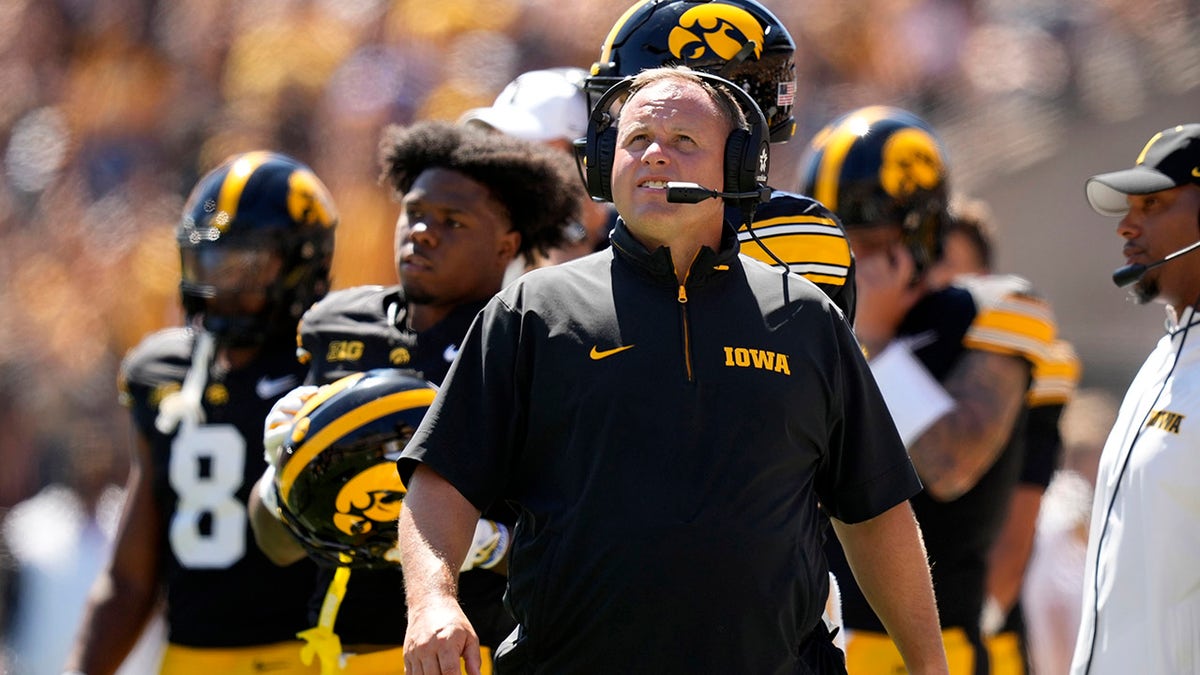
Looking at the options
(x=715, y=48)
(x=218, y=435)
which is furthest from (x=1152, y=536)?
(x=218, y=435)

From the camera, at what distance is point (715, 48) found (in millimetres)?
3570

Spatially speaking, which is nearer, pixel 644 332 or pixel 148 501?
pixel 644 332

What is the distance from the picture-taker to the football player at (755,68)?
10.9 feet

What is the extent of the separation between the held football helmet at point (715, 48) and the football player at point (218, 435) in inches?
63.8

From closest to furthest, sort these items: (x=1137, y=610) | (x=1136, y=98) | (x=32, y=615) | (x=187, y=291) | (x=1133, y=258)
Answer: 1. (x=1137, y=610)
2. (x=1133, y=258)
3. (x=187, y=291)
4. (x=32, y=615)
5. (x=1136, y=98)

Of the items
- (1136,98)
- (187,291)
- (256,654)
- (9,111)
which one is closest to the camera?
(256,654)

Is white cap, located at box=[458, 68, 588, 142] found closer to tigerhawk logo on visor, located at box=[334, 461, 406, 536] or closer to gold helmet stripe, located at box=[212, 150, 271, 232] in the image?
gold helmet stripe, located at box=[212, 150, 271, 232]

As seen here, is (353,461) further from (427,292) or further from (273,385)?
(273,385)

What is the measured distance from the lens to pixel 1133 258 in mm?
4148

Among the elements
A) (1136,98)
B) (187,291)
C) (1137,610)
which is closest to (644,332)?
Result: (1137,610)

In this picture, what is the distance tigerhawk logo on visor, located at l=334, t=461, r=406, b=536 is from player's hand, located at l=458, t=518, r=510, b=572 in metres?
0.17

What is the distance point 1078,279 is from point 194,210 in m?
7.13

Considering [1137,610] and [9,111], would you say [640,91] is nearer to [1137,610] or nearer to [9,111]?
[1137,610]

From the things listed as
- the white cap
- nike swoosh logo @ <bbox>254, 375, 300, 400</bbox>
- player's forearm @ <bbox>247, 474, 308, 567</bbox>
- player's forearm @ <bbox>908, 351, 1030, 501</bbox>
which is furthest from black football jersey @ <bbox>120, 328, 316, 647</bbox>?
player's forearm @ <bbox>908, 351, 1030, 501</bbox>
